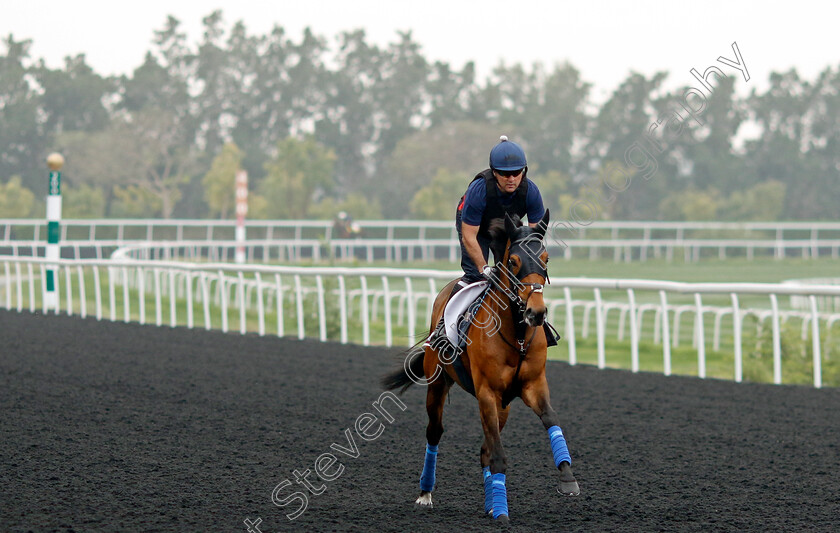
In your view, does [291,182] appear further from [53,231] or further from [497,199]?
[497,199]

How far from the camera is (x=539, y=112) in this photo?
66.5m

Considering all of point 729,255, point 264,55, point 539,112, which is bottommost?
point 729,255

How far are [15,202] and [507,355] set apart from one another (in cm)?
4259

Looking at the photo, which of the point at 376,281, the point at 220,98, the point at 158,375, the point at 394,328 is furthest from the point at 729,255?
the point at 220,98

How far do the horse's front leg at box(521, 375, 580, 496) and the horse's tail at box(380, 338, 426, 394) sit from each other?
0.97 metres

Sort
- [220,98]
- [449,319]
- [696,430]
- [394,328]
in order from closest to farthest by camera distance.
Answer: [449,319] < [696,430] < [394,328] < [220,98]

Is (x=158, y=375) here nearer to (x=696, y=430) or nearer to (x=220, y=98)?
(x=696, y=430)

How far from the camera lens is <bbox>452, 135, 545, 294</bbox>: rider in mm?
4570

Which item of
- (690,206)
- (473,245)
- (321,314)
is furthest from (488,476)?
(690,206)

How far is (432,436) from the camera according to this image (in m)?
4.86

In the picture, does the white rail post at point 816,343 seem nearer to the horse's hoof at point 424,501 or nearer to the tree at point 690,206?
the horse's hoof at point 424,501

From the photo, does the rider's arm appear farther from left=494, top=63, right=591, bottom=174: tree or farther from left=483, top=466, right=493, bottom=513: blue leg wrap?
left=494, top=63, right=591, bottom=174: tree

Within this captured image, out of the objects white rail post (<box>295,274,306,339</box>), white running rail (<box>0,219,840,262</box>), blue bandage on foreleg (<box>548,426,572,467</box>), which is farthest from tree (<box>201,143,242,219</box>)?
blue bandage on foreleg (<box>548,426,572,467</box>)

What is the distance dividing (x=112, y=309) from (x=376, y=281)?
977 centimetres
